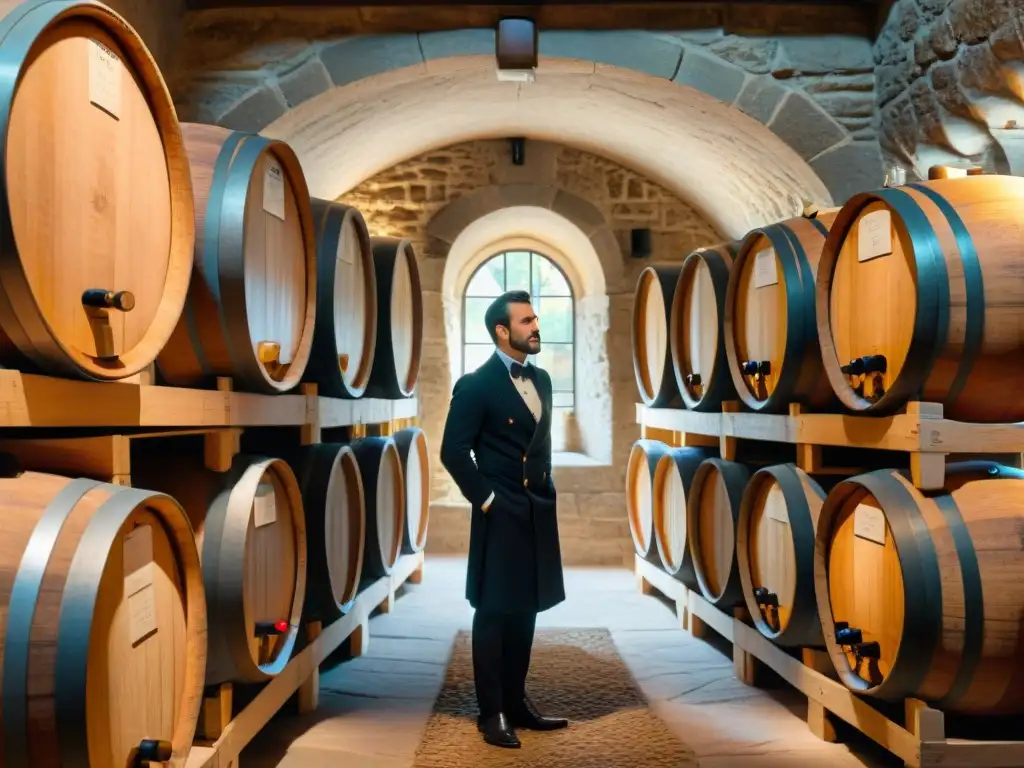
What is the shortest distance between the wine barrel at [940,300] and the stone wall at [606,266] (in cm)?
434

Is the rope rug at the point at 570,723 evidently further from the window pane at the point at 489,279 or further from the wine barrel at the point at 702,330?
the window pane at the point at 489,279

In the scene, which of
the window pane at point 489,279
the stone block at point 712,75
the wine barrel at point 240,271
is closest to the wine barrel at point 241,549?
the wine barrel at point 240,271

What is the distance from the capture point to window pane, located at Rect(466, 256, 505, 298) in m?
8.12

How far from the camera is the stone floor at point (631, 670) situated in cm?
300

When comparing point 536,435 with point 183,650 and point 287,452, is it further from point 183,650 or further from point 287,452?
point 183,650

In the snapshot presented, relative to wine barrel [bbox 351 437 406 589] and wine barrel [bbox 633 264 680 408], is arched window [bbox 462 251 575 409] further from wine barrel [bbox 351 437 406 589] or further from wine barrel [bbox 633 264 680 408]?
wine barrel [bbox 351 437 406 589]

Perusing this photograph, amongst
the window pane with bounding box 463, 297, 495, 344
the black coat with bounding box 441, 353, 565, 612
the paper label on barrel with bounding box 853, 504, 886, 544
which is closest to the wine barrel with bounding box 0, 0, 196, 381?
the black coat with bounding box 441, 353, 565, 612

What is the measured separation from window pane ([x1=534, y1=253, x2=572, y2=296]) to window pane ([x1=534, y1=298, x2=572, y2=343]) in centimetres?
7

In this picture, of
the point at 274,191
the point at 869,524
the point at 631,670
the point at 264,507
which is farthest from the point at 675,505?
the point at 274,191

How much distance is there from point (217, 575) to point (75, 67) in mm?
1309

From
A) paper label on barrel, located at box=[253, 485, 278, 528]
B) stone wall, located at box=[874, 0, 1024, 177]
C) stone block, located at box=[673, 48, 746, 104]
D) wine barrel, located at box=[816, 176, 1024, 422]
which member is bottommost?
paper label on barrel, located at box=[253, 485, 278, 528]

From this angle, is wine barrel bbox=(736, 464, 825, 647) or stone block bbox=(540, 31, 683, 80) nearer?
wine barrel bbox=(736, 464, 825, 647)

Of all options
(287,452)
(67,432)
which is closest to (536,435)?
(287,452)

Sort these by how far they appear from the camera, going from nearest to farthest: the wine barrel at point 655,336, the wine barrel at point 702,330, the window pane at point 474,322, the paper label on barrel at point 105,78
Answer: the paper label on barrel at point 105,78
the wine barrel at point 702,330
the wine barrel at point 655,336
the window pane at point 474,322
